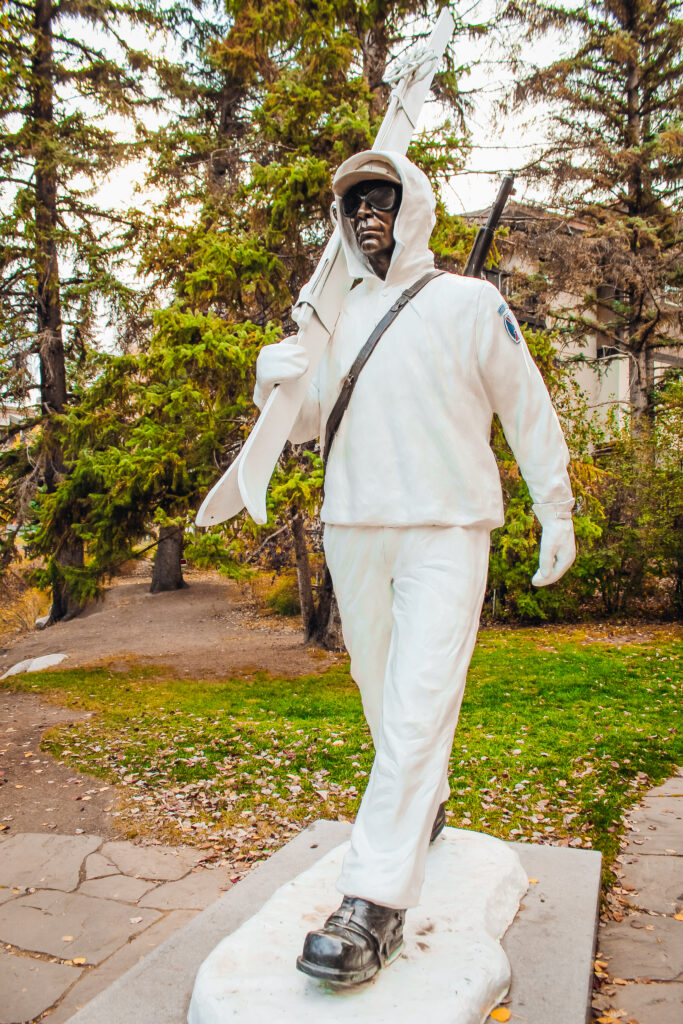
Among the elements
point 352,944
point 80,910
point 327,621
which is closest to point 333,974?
point 352,944

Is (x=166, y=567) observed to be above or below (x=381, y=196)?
below

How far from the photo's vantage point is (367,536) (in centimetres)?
294

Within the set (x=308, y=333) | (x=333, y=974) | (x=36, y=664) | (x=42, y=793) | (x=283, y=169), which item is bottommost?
(x=36, y=664)

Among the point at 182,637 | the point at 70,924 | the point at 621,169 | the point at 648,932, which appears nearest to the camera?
the point at 648,932

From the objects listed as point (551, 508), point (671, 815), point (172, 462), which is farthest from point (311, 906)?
point (172, 462)

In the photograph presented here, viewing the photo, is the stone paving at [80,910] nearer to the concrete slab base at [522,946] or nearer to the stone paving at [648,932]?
the concrete slab base at [522,946]

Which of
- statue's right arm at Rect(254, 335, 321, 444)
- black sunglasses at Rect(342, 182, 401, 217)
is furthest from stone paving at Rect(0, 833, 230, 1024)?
black sunglasses at Rect(342, 182, 401, 217)

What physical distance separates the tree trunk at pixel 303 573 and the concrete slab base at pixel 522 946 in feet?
21.2

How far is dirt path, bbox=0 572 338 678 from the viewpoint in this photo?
11492 mm

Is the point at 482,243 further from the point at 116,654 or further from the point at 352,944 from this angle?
the point at 116,654

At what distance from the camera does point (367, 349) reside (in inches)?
118

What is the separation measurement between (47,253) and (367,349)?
12.3 metres

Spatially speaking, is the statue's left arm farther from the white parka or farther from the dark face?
the dark face

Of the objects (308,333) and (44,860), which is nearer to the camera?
(308,333)
